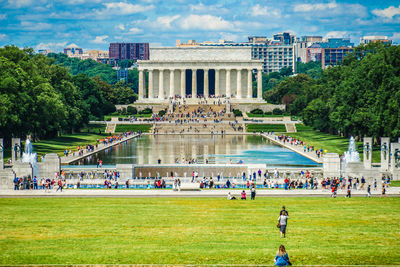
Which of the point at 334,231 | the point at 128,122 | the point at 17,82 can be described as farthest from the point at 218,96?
the point at 334,231

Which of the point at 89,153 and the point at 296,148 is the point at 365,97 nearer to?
the point at 296,148

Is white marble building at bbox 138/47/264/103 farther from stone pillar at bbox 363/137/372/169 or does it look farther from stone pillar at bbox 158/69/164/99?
stone pillar at bbox 363/137/372/169

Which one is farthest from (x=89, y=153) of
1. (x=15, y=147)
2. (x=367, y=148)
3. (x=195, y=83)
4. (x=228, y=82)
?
(x=228, y=82)

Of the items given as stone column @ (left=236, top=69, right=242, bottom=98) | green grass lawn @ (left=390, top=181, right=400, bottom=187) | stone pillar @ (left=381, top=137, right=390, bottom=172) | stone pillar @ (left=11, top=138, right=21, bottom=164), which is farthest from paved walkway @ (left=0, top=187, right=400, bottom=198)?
stone column @ (left=236, top=69, right=242, bottom=98)

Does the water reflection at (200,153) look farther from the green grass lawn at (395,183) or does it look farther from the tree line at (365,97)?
the green grass lawn at (395,183)

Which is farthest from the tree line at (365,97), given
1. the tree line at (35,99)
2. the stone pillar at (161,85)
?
the stone pillar at (161,85)

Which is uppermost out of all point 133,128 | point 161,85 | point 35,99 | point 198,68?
point 198,68
